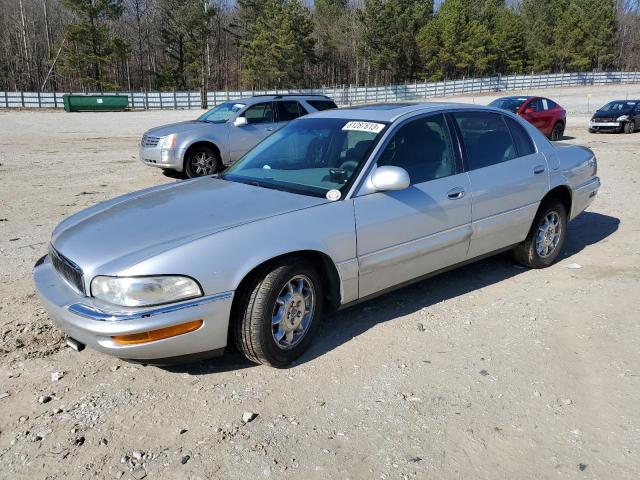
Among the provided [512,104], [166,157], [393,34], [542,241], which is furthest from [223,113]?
[393,34]

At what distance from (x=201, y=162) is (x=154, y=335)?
775 centimetres

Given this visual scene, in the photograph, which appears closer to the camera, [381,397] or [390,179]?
[381,397]

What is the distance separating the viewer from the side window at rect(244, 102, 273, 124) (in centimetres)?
1098

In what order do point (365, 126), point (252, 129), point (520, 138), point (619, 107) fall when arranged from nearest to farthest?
point (365, 126) < point (520, 138) < point (252, 129) < point (619, 107)

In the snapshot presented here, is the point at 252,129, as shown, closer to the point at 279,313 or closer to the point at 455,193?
the point at 455,193

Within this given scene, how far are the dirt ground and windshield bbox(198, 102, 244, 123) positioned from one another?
6.41 m

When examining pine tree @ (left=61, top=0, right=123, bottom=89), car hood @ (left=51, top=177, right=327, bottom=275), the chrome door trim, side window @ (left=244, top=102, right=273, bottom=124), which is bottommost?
the chrome door trim

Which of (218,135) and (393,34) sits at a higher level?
(393,34)

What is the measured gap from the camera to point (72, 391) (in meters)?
3.31

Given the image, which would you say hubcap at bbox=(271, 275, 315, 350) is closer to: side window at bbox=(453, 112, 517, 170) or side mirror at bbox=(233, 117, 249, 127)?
side window at bbox=(453, 112, 517, 170)

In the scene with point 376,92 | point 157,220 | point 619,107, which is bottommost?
point 157,220

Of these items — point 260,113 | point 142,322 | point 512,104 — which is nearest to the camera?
point 142,322

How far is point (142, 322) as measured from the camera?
2.94m

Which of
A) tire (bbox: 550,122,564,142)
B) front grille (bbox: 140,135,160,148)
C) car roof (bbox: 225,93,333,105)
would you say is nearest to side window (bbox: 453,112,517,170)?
car roof (bbox: 225,93,333,105)
